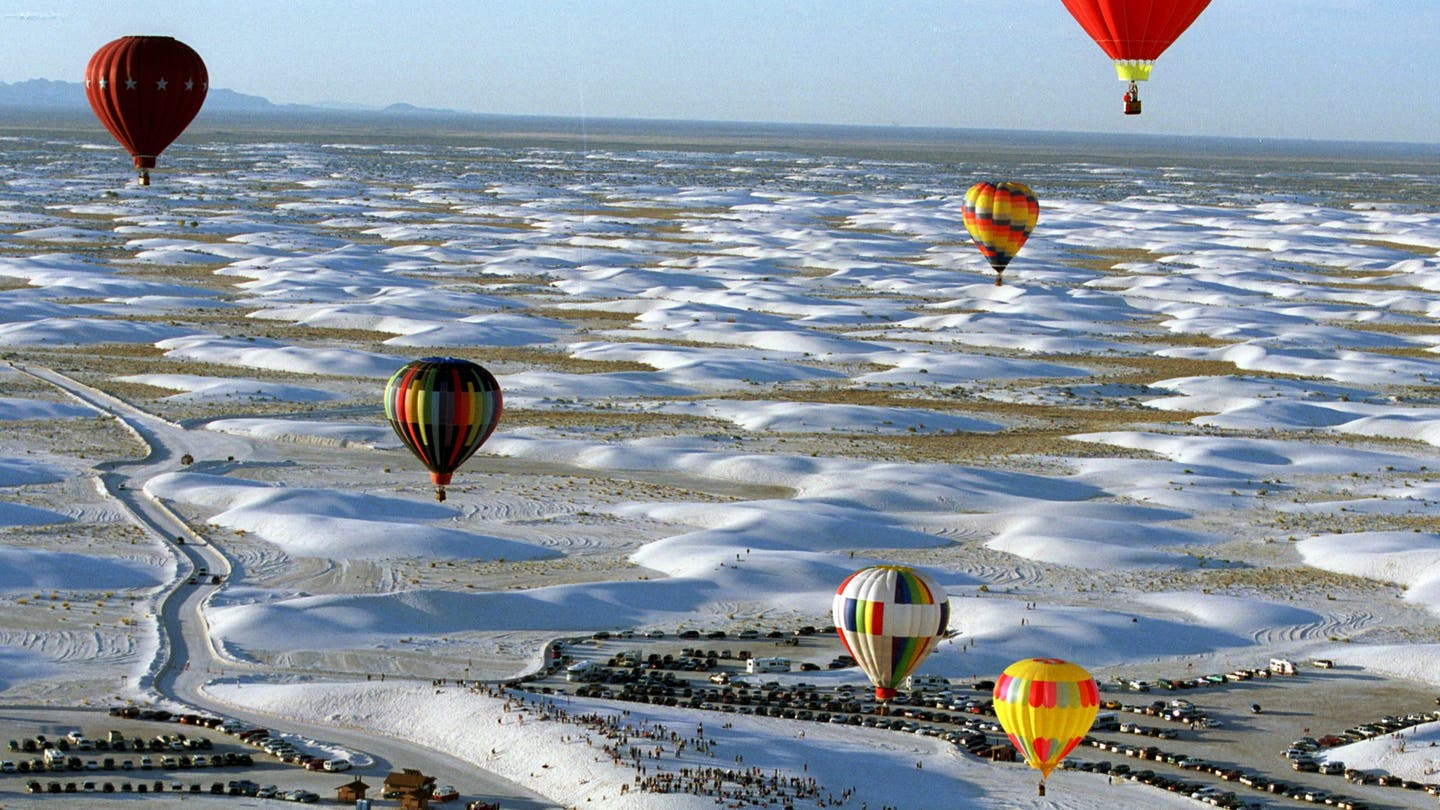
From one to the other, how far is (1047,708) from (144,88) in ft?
92.3

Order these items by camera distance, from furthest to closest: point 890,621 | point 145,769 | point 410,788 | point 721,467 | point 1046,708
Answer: point 721,467 < point 890,621 < point 145,769 < point 1046,708 < point 410,788

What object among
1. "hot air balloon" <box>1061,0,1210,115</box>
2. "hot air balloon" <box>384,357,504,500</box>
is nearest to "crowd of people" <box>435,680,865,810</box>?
"hot air balloon" <box>384,357,504,500</box>

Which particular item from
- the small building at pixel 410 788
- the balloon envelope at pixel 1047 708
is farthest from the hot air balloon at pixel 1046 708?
the small building at pixel 410 788

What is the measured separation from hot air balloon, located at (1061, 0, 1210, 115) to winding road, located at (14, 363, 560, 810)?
708 inches

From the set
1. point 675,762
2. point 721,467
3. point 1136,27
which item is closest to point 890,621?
point 675,762

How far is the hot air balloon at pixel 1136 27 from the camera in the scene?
37.4 m

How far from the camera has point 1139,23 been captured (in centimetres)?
3766

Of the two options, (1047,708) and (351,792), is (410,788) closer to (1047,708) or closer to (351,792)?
(351,792)

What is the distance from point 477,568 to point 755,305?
46.8 metres

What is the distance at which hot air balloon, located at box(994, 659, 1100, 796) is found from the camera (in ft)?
87.4

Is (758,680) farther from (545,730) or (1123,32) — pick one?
(1123,32)

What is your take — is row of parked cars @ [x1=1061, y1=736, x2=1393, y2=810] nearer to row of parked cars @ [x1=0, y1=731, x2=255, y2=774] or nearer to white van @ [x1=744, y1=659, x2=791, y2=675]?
white van @ [x1=744, y1=659, x2=791, y2=675]

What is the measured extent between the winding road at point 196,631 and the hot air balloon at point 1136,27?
59.0 feet

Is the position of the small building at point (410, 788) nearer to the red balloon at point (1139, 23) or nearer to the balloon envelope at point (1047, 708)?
the balloon envelope at point (1047, 708)
